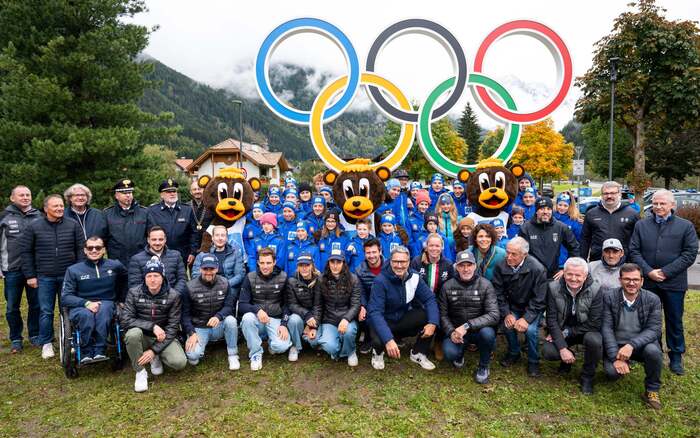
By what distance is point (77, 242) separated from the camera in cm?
460

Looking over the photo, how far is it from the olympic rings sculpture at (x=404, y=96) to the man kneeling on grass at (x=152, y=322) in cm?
279

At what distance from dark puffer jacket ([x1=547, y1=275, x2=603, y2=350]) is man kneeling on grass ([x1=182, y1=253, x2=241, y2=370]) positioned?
3.15 meters

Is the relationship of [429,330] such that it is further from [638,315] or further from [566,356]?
Result: [638,315]

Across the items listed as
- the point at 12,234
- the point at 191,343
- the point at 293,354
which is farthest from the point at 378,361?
the point at 12,234

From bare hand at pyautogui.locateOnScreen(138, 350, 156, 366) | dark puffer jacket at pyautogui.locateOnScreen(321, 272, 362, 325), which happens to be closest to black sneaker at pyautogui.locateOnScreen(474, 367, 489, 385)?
dark puffer jacket at pyautogui.locateOnScreen(321, 272, 362, 325)

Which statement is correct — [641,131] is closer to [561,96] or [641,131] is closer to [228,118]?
[561,96]

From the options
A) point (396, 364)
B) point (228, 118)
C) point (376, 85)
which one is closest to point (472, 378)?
point (396, 364)

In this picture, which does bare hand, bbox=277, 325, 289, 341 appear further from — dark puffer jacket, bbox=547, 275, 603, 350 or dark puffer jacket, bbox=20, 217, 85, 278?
dark puffer jacket, bbox=547, 275, 603, 350

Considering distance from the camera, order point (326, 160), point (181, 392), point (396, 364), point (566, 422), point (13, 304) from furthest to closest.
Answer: point (326, 160) < point (13, 304) < point (396, 364) < point (181, 392) < point (566, 422)

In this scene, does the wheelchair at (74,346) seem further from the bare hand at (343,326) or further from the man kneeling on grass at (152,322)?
the bare hand at (343,326)

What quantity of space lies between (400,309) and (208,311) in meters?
2.01

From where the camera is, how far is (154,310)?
4082 millimetres

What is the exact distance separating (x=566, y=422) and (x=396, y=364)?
1.65 meters

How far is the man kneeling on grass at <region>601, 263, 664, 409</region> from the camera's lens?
11.8 ft
